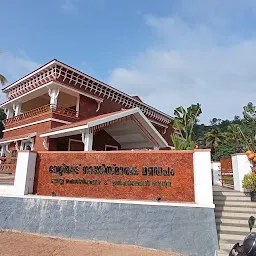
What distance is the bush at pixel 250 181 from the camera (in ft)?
28.3

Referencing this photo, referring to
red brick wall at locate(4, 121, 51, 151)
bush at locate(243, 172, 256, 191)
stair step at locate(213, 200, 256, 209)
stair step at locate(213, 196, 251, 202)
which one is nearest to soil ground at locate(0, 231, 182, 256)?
stair step at locate(213, 200, 256, 209)

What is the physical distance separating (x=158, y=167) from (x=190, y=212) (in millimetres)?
1742

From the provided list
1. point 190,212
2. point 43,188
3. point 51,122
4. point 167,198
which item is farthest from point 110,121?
point 190,212

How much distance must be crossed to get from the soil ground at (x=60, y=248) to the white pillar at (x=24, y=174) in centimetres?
162

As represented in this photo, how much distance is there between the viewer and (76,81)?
14648 mm

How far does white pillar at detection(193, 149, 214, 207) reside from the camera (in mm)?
7336

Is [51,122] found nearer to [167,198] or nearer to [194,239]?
[167,198]

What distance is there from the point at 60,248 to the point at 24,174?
3.16 metres

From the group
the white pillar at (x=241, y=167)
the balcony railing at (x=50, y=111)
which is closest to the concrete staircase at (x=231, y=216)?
the white pillar at (x=241, y=167)

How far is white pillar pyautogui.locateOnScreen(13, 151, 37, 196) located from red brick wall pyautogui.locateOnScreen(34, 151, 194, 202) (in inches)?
9.0

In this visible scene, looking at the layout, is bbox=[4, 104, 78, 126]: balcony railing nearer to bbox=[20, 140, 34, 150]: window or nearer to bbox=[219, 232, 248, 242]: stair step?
bbox=[20, 140, 34, 150]: window

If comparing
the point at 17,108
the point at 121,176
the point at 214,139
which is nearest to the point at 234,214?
the point at 121,176

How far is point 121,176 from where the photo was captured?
840 cm

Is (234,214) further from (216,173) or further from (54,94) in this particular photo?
(54,94)
